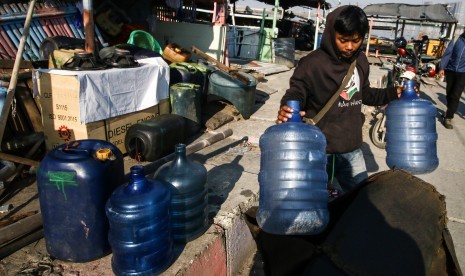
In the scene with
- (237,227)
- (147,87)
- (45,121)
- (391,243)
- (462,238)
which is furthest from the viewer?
(147,87)

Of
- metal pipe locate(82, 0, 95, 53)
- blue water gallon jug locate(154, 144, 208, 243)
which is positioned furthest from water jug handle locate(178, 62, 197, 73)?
blue water gallon jug locate(154, 144, 208, 243)

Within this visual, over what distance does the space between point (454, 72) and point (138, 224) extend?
8.78m

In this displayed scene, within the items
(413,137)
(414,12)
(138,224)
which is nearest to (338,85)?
(413,137)

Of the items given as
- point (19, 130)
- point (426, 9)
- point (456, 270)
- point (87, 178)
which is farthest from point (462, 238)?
point (426, 9)

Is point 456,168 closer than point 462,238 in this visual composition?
No

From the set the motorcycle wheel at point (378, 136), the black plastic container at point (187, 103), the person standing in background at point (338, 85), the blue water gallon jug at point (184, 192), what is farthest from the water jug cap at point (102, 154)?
the motorcycle wheel at point (378, 136)

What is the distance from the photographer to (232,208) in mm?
3303

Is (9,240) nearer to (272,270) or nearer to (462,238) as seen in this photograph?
(272,270)

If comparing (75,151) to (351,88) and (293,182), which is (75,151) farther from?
(351,88)

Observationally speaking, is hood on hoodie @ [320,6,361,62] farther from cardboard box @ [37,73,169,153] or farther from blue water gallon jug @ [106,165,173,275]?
cardboard box @ [37,73,169,153]

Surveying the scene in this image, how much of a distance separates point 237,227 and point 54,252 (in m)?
1.57

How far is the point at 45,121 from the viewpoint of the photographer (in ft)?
13.8

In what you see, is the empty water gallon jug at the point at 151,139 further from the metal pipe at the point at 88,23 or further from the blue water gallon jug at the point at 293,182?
the blue water gallon jug at the point at 293,182

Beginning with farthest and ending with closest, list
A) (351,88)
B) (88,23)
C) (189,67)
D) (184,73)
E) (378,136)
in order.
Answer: (378,136), (189,67), (184,73), (88,23), (351,88)
